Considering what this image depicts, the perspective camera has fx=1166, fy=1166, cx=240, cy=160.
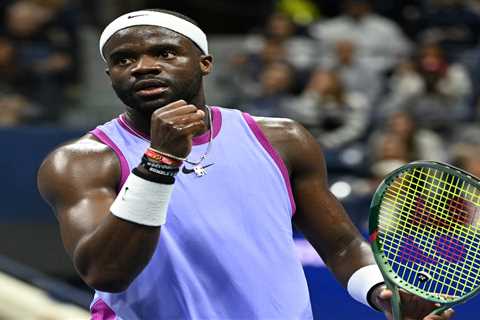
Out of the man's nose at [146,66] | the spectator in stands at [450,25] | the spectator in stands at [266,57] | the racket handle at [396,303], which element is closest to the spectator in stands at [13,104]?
the spectator in stands at [266,57]

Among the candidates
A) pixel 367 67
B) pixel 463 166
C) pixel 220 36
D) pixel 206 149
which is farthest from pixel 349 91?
pixel 206 149

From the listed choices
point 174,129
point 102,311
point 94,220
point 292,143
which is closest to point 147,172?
point 174,129

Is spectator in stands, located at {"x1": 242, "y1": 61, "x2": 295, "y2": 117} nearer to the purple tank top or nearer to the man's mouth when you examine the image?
the purple tank top

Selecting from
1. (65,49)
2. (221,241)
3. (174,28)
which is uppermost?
(174,28)

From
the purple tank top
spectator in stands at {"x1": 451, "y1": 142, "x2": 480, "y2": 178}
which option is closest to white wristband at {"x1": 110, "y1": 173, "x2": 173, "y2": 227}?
the purple tank top

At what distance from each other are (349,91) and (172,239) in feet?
19.9

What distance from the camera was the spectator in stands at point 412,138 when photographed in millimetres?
8203

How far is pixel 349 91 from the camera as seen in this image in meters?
9.25

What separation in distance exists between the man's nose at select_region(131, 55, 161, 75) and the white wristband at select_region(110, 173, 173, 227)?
0.37 metres

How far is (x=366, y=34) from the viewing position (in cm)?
1005

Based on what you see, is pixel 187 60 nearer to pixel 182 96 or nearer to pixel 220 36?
pixel 182 96

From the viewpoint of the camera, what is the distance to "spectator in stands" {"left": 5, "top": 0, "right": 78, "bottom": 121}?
352 inches

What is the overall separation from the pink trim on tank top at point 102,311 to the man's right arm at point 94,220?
0.95 ft

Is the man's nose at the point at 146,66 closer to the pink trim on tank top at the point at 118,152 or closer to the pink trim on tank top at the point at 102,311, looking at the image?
the pink trim on tank top at the point at 118,152
